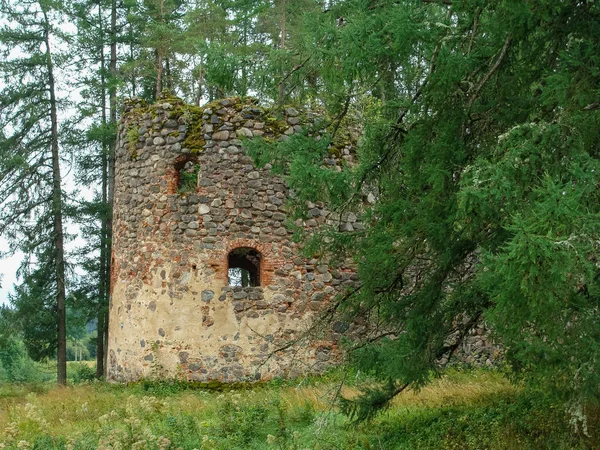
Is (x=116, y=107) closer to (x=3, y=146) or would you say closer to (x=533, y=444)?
(x=3, y=146)

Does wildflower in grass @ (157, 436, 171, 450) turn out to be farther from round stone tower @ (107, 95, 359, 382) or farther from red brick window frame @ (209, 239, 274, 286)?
red brick window frame @ (209, 239, 274, 286)

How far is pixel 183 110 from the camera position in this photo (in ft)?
42.8

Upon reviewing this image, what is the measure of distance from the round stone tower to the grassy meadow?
1.40 metres

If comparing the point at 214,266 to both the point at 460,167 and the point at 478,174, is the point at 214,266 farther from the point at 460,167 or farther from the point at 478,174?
the point at 478,174

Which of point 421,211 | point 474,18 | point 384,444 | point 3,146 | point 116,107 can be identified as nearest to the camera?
point 474,18

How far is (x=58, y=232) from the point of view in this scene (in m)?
19.2

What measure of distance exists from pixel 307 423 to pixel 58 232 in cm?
1242

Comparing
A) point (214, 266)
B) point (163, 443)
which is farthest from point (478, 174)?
point (214, 266)

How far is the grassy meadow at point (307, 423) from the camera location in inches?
266

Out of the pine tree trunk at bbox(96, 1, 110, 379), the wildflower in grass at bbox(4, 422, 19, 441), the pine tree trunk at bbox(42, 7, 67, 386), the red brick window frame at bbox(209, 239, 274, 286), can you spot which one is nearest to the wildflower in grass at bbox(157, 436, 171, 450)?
the wildflower in grass at bbox(4, 422, 19, 441)

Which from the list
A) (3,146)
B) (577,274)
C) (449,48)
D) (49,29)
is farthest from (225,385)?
(49,29)

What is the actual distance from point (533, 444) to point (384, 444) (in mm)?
1546

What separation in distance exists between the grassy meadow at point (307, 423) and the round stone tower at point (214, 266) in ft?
4.59

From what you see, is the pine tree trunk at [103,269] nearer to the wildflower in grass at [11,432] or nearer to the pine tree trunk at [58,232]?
the pine tree trunk at [58,232]
